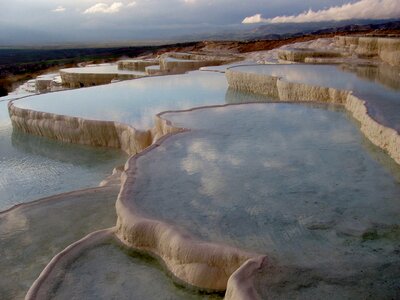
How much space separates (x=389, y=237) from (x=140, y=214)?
5.55 feet

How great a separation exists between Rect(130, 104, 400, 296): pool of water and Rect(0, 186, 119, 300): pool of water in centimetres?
53

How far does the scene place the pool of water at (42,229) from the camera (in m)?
3.22

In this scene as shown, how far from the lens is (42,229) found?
A: 3.81 m

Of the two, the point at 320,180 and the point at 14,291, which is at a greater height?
the point at 320,180

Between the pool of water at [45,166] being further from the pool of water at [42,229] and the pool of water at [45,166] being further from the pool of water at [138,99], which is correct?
the pool of water at [42,229]

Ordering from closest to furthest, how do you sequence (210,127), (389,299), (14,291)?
(389,299), (14,291), (210,127)

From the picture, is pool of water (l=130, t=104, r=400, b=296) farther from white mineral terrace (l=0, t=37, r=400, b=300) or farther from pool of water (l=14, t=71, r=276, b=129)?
pool of water (l=14, t=71, r=276, b=129)

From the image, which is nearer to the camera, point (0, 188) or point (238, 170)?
point (238, 170)

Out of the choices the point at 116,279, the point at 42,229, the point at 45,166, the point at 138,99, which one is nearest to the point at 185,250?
the point at 116,279

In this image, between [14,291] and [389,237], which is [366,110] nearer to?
[389,237]

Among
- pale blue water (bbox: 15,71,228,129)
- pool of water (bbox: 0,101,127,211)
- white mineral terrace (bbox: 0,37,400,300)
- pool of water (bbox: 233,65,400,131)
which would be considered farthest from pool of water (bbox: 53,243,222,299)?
pale blue water (bbox: 15,71,228,129)

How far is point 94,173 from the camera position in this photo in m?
6.09

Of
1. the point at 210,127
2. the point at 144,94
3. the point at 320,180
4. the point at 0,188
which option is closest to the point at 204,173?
the point at 320,180

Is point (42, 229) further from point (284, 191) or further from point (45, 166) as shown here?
point (45, 166)
